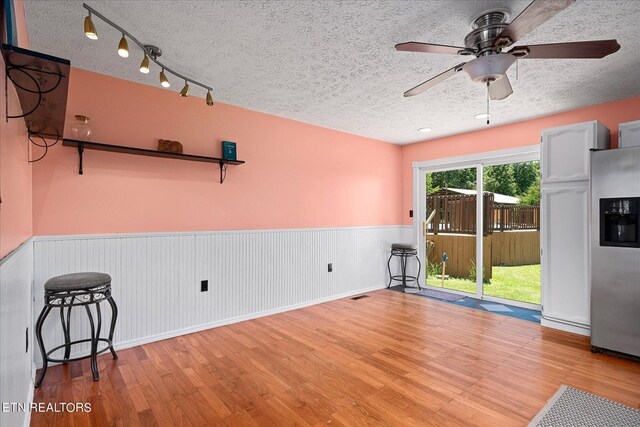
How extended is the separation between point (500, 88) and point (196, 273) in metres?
3.17

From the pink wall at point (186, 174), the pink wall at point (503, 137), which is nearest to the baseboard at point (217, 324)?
the pink wall at point (186, 174)

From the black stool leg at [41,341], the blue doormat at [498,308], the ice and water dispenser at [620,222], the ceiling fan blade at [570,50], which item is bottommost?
the blue doormat at [498,308]

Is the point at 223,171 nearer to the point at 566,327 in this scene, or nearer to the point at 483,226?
the point at 483,226

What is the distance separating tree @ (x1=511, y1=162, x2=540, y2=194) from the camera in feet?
13.8

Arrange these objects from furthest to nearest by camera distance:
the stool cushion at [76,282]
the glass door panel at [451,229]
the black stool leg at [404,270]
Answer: the black stool leg at [404,270] < the glass door panel at [451,229] < the stool cushion at [76,282]

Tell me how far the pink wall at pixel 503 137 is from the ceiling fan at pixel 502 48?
2321mm

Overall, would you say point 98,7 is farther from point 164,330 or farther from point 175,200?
point 164,330

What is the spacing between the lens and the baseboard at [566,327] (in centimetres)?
321

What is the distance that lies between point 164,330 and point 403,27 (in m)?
3.36

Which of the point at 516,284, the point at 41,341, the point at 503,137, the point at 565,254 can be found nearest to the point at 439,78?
the point at 565,254

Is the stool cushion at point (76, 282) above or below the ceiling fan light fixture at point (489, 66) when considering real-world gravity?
below

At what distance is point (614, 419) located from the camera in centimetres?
192

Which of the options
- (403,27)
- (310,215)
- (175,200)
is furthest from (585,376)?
(175,200)

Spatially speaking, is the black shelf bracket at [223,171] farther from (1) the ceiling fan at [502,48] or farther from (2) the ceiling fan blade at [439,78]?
(1) the ceiling fan at [502,48]
